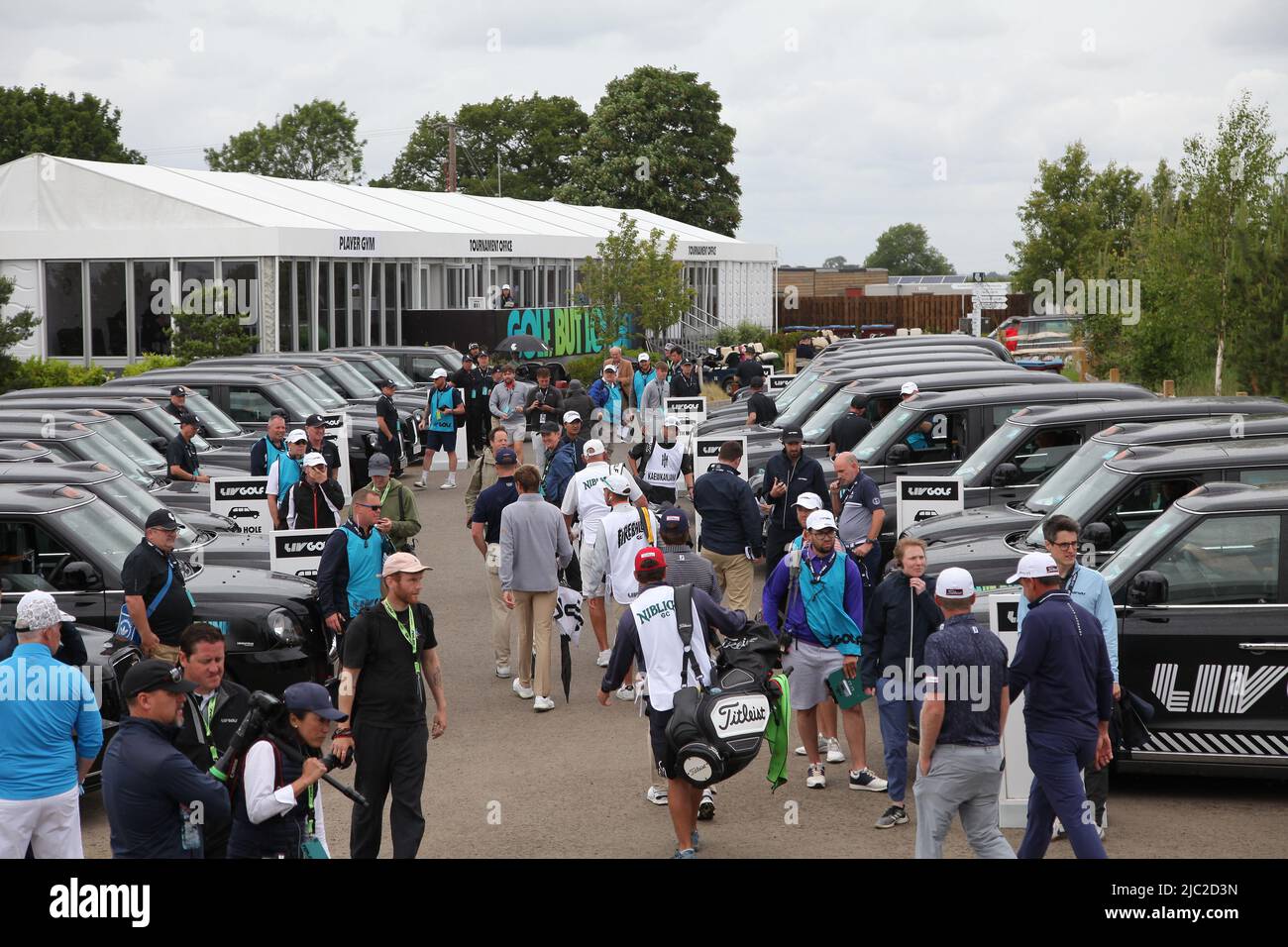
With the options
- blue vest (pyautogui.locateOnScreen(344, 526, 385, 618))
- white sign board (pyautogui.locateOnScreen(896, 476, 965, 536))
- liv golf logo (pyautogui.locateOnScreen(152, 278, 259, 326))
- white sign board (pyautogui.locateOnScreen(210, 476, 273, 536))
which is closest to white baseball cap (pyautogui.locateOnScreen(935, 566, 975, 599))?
blue vest (pyautogui.locateOnScreen(344, 526, 385, 618))

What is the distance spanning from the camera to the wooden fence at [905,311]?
56469 millimetres

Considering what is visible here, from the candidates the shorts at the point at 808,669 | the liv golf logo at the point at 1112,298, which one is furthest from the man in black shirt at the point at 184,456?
the liv golf logo at the point at 1112,298

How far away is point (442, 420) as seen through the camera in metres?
23.1

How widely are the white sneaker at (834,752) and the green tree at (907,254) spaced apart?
159083 millimetres

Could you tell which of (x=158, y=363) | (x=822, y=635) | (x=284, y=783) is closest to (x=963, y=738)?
(x=822, y=635)

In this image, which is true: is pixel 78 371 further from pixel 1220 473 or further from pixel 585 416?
pixel 1220 473

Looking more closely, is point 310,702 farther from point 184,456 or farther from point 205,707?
point 184,456

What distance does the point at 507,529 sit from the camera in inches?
456

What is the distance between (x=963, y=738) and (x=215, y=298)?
95.6 ft

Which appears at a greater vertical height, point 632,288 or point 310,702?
point 632,288

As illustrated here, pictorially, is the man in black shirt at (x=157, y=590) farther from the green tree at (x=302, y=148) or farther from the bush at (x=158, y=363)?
the green tree at (x=302, y=148)
